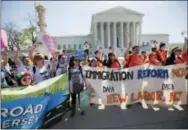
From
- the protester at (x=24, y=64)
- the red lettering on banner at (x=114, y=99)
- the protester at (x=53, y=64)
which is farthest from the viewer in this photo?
the protester at (x=53, y=64)

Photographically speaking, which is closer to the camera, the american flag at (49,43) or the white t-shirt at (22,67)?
the white t-shirt at (22,67)

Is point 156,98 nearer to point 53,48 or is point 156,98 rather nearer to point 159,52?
point 159,52

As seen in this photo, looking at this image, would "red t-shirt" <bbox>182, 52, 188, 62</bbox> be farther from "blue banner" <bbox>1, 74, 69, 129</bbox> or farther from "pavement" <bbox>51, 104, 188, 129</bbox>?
"blue banner" <bbox>1, 74, 69, 129</bbox>

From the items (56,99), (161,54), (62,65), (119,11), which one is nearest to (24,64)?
(62,65)

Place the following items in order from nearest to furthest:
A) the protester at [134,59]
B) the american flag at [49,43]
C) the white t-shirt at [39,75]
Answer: the white t-shirt at [39,75] < the protester at [134,59] < the american flag at [49,43]

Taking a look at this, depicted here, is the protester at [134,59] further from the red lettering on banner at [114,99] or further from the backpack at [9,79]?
the backpack at [9,79]

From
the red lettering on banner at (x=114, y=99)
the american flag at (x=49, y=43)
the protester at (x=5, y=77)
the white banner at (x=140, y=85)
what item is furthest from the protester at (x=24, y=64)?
the american flag at (x=49, y=43)

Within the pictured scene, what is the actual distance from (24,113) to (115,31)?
200 feet

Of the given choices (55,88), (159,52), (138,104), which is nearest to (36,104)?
(55,88)

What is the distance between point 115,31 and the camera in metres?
65.0

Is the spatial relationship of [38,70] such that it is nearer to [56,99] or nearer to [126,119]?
[56,99]

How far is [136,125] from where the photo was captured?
549 cm

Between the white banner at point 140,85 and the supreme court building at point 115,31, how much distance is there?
183 feet

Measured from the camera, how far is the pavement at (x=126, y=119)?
549 cm
